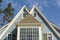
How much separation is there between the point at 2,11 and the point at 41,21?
942 inches

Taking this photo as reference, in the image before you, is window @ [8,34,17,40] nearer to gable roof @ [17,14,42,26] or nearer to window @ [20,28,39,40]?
window @ [20,28,39,40]

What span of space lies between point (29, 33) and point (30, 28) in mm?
794

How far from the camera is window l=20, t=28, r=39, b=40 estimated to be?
3575cm

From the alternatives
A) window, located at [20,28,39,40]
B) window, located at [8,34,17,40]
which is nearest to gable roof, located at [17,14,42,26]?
window, located at [20,28,39,40]

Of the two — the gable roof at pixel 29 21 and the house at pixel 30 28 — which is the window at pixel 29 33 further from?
the gable roof at pixel 29 21

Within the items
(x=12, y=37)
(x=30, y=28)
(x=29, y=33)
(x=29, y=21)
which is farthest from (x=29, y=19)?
(x=12, y=37)

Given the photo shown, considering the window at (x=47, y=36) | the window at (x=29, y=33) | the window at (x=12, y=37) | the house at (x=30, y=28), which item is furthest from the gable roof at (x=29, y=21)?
the window at (x=47, y=36)

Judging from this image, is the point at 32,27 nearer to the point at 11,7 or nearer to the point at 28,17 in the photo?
the point at 28,17

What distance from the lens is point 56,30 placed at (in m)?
39.6

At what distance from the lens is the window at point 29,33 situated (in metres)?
35.8

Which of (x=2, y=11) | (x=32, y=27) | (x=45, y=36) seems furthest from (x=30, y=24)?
(x=2, y=11)

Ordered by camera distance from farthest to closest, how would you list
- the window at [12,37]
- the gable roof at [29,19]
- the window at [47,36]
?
the window at [47,36] → the window at [12,37] → the gable roof at [29,19]

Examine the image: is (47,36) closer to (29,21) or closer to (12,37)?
(29,21)

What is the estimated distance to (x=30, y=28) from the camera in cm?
3594
